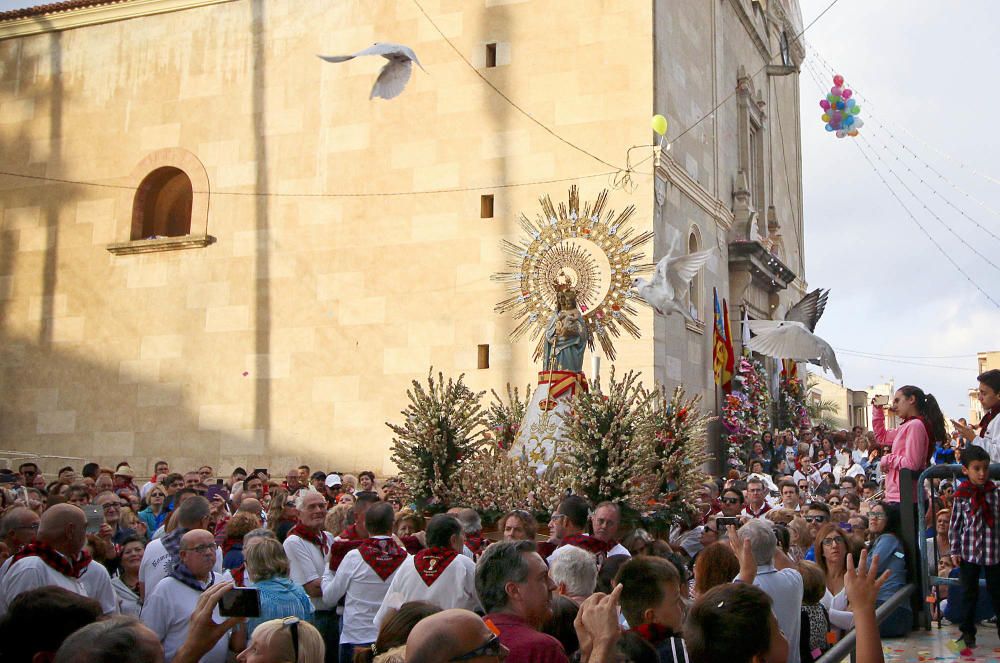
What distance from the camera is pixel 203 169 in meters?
19.6

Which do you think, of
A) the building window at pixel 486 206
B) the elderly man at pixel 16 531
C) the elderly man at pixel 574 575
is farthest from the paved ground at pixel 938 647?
the building window at pixel 486 206

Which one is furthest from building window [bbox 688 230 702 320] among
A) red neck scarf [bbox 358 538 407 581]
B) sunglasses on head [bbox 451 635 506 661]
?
sunglasses on head [bbox 451 635 506 661]

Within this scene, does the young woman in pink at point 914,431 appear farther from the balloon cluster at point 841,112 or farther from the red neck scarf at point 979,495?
the balloon cluster at point 841,112

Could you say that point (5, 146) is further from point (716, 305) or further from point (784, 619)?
point (784, 619)

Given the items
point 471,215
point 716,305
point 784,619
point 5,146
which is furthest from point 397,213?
point 784,619

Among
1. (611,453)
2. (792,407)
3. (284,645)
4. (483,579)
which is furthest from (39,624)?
(792,407)

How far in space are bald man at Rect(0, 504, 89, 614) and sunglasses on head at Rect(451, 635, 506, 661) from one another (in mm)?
2967

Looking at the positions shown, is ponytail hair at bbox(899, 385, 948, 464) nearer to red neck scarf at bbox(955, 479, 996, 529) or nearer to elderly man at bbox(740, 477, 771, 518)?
red neck scarf at bbox(955, 479, 996, 529)

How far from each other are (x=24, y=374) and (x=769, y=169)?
1718 centimetres

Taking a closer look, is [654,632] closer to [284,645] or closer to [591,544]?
[284,645]

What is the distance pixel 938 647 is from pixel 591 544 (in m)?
2.07

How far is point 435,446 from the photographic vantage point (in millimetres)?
10047

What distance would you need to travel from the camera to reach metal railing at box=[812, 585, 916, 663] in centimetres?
413

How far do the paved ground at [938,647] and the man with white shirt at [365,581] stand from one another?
114 inches
